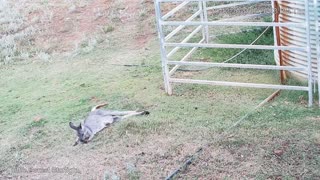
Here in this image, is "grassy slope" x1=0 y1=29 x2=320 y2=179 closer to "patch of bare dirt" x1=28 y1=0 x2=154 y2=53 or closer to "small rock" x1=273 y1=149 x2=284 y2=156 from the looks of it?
"small rock" x1=273 y1=149 x2=284 y2=156

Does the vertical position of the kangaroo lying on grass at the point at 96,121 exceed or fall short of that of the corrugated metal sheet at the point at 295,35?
it falls short

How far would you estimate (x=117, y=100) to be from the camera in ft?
22.6

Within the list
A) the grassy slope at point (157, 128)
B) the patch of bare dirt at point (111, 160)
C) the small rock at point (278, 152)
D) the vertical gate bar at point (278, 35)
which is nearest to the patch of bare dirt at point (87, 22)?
the grassy slope at point (157, 128)

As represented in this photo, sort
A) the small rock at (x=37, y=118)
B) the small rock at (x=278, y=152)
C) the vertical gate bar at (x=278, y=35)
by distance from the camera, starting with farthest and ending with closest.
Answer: the small rock at (x=37, y=118), the vertical gate bar at (x=278, y=35), the small rock at (x=278, y=152)

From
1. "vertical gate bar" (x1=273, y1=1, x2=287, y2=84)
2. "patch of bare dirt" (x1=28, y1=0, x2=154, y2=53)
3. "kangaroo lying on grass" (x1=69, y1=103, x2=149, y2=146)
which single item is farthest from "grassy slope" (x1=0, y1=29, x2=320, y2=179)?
"patch of bare dirt" (x1=28, y1=0, x2=154, y2=53)

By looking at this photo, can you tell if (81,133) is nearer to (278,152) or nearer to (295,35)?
(278,152)

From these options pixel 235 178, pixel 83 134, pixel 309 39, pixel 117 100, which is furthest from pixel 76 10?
pixel 235 178

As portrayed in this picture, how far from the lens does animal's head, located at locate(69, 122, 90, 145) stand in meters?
5.83

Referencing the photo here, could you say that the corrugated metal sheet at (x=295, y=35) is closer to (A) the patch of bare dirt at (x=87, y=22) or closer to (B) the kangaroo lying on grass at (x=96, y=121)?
(B) the kangaroo lying on grass at (x=96, y=121)

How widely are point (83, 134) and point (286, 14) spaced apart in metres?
2.81

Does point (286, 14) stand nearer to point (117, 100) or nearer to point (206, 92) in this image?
point (206, 92)

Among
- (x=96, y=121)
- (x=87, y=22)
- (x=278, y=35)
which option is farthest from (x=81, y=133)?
(x=87, y=22)

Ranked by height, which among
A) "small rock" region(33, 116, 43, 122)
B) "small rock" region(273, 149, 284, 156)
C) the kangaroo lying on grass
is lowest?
"small rock" region(273, 149, 284, 156)

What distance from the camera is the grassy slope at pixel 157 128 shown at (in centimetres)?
499
